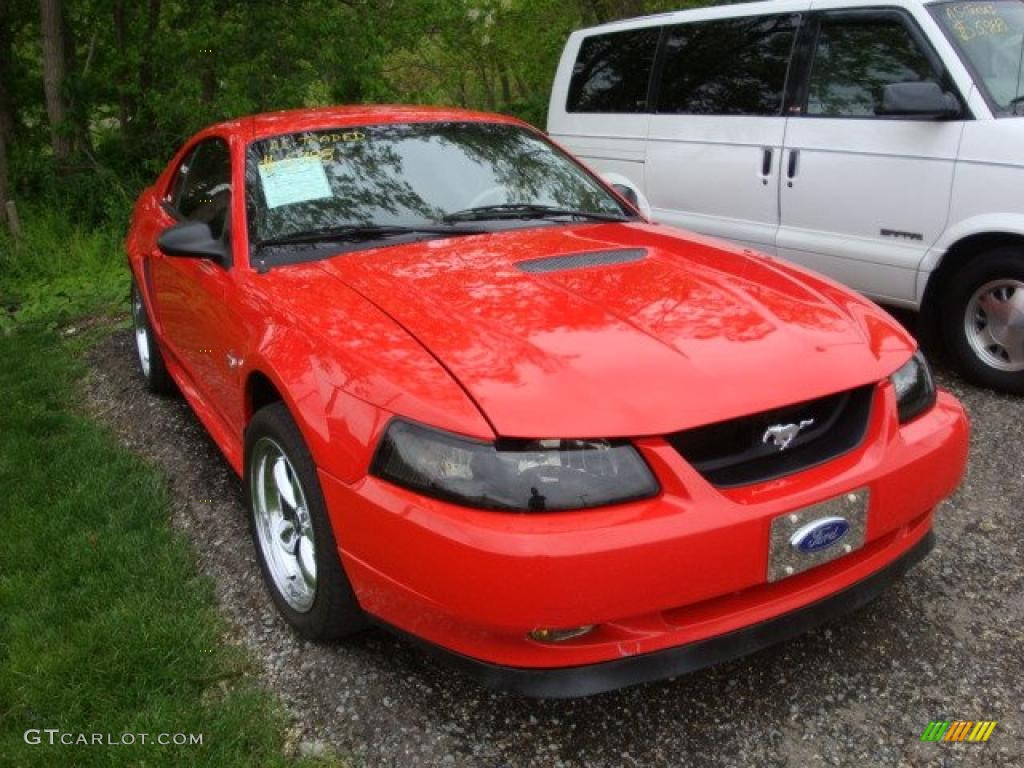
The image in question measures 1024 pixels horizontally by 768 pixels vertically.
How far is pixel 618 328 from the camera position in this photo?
8.09ft

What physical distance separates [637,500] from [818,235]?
11.3ft

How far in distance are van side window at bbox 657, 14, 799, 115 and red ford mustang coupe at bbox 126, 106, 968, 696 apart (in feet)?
8.20

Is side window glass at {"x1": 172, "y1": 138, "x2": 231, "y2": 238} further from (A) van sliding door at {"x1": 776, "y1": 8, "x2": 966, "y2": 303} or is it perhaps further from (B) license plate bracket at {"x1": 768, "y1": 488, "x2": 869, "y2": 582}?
(A) van sliding door at {"x1": 776, "y1": 8, "x2": 966, "y2": 303}

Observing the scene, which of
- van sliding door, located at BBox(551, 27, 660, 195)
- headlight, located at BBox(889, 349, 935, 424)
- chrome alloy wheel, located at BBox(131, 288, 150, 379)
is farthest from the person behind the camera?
van sliding door, located at BBox(551, 27, 660, 195)

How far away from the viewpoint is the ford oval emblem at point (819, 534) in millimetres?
2180

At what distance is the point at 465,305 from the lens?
8.56 ft

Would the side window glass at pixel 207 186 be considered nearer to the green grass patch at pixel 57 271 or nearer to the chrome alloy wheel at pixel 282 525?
the chrome alloy wheel at pixel 282 525

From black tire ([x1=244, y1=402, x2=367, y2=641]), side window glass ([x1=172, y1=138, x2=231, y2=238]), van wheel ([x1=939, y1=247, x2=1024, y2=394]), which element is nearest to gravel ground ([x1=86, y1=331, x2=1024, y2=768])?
black tire ([x1=244, y1=402, x2=367, y2=641])

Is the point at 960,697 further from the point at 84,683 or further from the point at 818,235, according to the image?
the point at 818,235

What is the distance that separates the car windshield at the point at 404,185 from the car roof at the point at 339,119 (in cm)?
5

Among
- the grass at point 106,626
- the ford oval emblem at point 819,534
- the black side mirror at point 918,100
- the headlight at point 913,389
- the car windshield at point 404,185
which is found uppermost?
the black side mirror at point 918,100

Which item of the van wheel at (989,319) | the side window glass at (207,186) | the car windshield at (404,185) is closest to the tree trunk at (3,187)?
the side window glass at (207,186)

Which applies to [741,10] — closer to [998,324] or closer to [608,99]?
[608,99]

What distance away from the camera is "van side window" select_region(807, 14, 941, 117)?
15.2 ft
